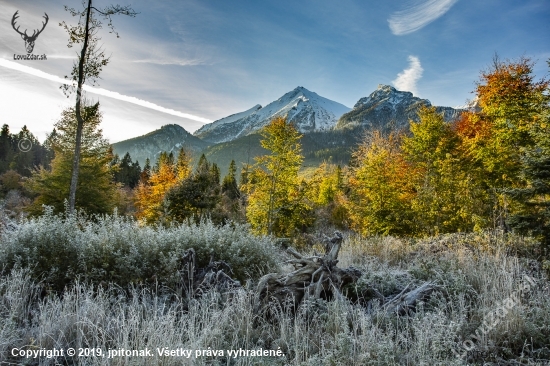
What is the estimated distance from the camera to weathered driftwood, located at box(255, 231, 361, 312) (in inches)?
151

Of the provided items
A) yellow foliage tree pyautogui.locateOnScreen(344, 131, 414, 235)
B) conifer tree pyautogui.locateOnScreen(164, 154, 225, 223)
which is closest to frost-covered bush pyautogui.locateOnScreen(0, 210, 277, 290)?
conifer tree pyautogui.locateOnScreen(164, 154, 225, 223)

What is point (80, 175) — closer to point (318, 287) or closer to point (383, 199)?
point (383, 199)

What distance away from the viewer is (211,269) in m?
4.80

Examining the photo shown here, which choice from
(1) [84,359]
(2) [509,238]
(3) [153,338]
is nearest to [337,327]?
(3) [153,338]

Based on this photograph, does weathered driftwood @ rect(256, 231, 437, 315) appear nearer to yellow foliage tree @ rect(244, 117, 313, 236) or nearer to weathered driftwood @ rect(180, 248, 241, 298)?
weathered driftwood @ rect(180, 248, 241, 298)

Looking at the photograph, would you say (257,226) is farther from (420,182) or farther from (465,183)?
(465,183)

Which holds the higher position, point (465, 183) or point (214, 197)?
point (465, 183)

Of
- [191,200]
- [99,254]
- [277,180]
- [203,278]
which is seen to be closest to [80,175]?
[191,200]

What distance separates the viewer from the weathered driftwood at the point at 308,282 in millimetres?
3836

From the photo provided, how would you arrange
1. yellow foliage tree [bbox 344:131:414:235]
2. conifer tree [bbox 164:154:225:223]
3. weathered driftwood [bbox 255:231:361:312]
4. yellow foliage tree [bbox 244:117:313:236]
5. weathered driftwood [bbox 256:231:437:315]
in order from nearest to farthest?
weathered driftwood [bbox 256:231:437:315], weathered driftwood [bbox 255:231:361:312], yellow foliage tree [bbox 344:131:414:235], conifer tree [bbox 164:154:225:223], yellow foliage tree [bbox 244:117:313:236]

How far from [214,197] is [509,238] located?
13.5m

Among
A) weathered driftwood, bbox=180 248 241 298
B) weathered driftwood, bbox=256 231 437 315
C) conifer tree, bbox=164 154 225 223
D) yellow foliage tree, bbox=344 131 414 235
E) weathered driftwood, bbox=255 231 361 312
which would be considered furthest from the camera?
conifer tree, bbox=164 154 225 223

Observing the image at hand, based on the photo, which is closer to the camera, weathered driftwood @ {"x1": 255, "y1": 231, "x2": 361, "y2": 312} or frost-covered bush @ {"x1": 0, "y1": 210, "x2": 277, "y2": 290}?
weathered driftwood @ {"x1": 255, "y1": 231, "x2": 361, "y2": 312}

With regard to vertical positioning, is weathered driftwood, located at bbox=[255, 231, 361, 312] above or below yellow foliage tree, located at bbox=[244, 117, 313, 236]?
below
